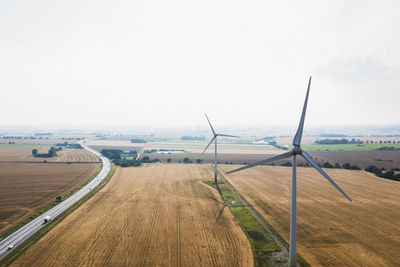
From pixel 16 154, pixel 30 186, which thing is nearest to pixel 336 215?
pixel 30 186

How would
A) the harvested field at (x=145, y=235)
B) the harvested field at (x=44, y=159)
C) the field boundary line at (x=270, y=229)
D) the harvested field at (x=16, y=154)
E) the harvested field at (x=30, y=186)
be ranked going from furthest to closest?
1. the harvested field at (x=16, y=154)
2. the harvested field at (x=44, y=159)
3. the harvested field at (x=30, y=186)
4. the field boundary line at (x=270, y=229)
5. the harvested field at (x=145, y=235)

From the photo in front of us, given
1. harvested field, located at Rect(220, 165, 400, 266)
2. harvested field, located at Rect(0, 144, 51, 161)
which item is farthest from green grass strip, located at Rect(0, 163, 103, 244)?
harvested field, located at Rect(0, 144, 51, 161)

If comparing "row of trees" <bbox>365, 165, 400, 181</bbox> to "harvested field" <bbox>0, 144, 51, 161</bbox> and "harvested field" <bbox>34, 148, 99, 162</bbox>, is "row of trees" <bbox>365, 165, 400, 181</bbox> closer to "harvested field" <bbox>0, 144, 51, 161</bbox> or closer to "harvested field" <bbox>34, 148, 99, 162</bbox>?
"harvested field" <bbox>34, 148, 99, 162</bbox>

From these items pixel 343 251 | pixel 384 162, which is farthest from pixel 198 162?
pixel 384 162

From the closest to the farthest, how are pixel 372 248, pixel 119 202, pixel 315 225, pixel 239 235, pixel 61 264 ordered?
pixel 61 264 → pixel 372 248 → pixel 239 235 → pixel 315 225 → pixel 119 202

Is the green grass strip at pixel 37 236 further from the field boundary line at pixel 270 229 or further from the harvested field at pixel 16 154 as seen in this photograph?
the harvested field at pixel 16 154

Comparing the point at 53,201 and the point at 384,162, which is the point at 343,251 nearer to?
the point at 53,201

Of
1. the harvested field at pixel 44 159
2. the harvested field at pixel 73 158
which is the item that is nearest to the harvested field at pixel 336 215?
the harvested field at pixel 73 158

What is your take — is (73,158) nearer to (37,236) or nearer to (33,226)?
(33,226)
